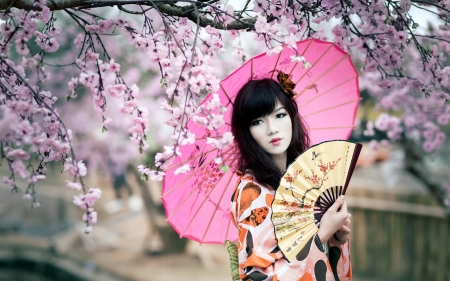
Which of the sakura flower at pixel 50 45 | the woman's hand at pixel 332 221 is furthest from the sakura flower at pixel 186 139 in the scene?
the sakura flower at pixel 50 45

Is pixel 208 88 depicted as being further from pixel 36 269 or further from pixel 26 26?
pixel 36 269

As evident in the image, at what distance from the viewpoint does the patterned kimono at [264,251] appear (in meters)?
1.70

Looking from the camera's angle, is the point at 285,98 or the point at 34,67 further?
the point at 285,98

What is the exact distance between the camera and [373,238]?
6.85 metres

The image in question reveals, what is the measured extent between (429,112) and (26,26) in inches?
143

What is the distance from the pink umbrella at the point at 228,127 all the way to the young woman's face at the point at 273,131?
19cm

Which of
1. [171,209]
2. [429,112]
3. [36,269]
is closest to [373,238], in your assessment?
[429,112]

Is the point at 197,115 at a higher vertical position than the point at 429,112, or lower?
lower

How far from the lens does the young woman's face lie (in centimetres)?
193

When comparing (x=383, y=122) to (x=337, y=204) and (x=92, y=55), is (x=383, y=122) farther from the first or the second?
(x=92, y=55)

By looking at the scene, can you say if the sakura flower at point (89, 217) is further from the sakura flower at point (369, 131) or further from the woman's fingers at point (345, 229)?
the sakura flower at point (369, 131)

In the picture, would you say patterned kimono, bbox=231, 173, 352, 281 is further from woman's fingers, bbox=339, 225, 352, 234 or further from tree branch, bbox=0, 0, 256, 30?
tree branch, bbox=0, 0, 256, 30

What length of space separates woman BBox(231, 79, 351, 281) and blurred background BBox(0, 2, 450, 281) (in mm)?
2771

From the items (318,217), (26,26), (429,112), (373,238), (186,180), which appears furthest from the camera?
(373,238)
